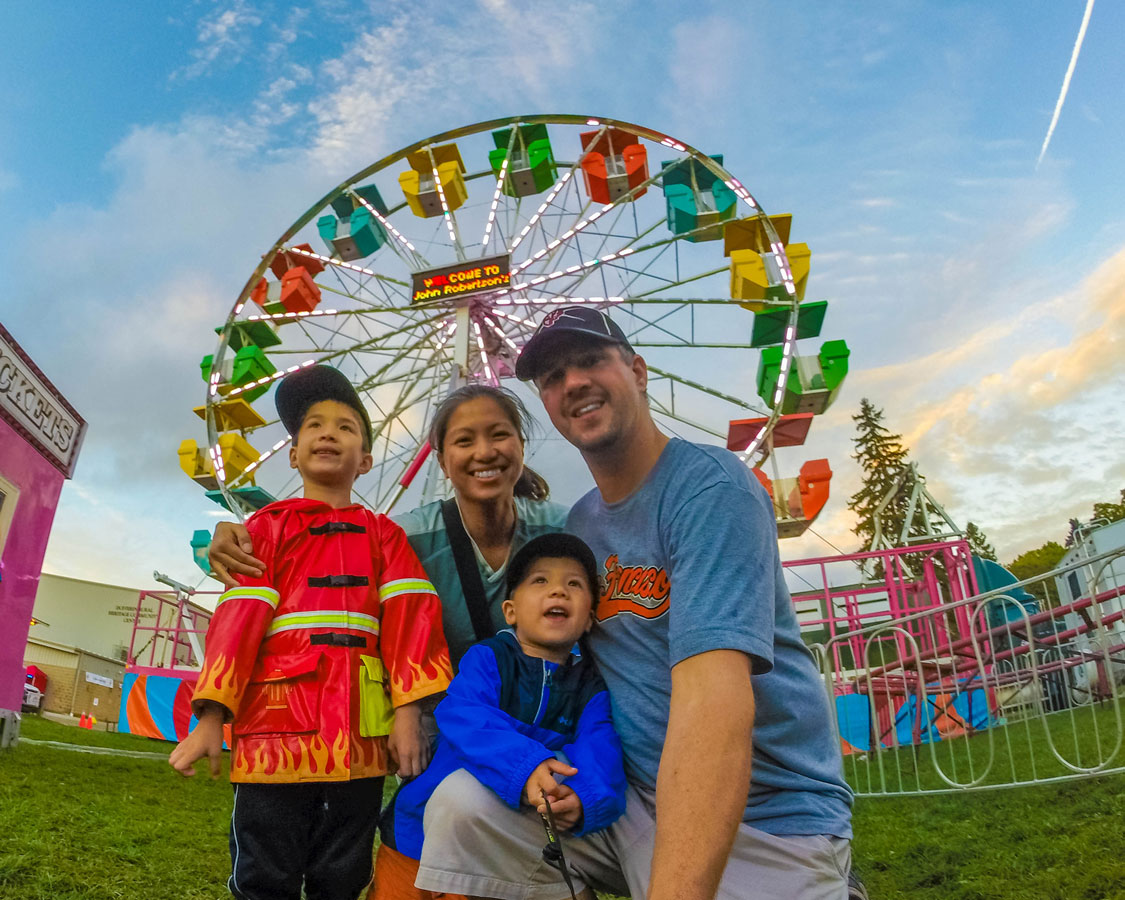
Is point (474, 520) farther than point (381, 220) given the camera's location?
No

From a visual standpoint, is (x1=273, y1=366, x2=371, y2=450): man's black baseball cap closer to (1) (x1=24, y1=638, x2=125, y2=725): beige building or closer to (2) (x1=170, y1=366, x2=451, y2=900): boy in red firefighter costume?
(2) (x1=170, y1=366, x2=451, y2=900): boy in red firefighter costume

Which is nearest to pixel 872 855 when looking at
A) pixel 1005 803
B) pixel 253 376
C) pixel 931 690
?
pixel 1005 803

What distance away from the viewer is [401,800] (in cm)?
179

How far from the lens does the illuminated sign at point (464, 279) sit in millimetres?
10797

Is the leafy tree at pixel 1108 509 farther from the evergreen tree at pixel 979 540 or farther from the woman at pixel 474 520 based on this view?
the woman at pixel 474 520

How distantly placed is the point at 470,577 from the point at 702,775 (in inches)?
44.0

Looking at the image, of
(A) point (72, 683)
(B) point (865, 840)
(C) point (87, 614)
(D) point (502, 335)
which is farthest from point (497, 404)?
(C) point (87, 614)

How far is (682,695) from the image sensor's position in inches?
49.0

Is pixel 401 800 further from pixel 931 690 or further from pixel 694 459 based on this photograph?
pixel 931 690

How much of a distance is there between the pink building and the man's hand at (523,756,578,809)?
6.44 m

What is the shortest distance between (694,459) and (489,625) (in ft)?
2.77

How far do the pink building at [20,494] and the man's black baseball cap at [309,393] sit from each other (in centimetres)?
498

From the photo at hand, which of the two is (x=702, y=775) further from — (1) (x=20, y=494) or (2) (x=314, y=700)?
(1) (x=20, y=494)

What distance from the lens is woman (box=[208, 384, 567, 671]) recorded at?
214 centimetres
